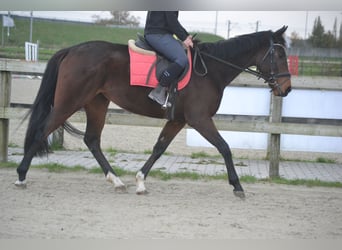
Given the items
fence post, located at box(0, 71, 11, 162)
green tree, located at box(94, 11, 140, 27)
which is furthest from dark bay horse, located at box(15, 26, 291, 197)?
fence post, located at box(0, 71, 11, 162)

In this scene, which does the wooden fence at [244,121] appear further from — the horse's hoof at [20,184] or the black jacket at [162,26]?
the black jacket at [162,26]

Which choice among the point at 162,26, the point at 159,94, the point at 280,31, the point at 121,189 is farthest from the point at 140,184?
the point at 280,31

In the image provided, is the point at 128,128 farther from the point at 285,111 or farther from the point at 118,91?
the point at 118,91

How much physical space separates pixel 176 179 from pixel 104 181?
100cm

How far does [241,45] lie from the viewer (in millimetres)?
5121

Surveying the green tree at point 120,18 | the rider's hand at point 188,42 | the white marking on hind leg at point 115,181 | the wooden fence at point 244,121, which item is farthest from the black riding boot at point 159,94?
the wooden fence at point 244,121

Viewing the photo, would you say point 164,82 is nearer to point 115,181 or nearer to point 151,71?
point 151,71

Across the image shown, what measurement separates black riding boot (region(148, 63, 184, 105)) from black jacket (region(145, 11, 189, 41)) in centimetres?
35

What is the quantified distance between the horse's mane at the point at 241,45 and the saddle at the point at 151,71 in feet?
1.40

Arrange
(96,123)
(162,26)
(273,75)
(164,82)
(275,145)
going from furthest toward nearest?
(275,145)
(96,123)
(273,75)
(164,82)
(162,26)

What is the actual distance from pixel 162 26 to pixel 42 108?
172 centimetres

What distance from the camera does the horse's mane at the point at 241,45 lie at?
512 cm

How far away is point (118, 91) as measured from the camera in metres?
5.13

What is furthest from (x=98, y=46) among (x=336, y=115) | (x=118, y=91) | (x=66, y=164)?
(x=336, y=115)
